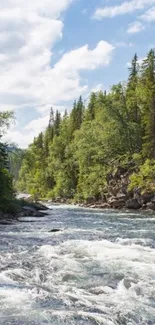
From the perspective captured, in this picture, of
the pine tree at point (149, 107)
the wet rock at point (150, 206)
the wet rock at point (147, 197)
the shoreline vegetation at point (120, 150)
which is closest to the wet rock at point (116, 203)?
the shoreline vegetation at point (120, 150)

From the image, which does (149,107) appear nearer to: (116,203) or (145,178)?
(145,178)

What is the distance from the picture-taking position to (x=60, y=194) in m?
81.7

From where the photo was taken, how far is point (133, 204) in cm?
4922

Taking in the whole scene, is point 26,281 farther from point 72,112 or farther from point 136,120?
point 72,112

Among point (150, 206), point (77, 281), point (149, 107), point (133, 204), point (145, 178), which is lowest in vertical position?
point (77, 281)

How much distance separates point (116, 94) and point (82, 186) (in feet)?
54.9

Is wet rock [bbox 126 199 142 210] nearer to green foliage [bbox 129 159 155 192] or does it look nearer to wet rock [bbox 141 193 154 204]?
wet rock [bbox 141 193 154 204]

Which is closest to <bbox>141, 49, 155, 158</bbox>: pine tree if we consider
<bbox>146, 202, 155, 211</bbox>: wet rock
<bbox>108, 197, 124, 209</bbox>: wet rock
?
<bbox>108, 197, 124, 209</bbox>: wet rock

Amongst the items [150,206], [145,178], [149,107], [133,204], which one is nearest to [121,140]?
[149,107]

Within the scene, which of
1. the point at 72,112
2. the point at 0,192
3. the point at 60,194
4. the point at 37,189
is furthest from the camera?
the point at 37,189

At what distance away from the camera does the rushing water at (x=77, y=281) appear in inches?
346

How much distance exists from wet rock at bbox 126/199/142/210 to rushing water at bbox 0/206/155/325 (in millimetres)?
28242

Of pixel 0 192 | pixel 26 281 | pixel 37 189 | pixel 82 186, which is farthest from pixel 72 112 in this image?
pixel 26 281

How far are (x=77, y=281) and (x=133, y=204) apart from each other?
124 feet
